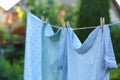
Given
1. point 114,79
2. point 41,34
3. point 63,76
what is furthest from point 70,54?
point 114,79

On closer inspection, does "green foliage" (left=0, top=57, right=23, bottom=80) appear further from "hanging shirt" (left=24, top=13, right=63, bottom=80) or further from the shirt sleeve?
the shirt sleeve

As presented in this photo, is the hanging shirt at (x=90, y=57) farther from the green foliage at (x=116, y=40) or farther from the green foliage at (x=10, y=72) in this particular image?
the green foliage at (x=10, y=72)

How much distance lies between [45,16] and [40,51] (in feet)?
20.0

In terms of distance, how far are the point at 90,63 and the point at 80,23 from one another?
15.7 feet

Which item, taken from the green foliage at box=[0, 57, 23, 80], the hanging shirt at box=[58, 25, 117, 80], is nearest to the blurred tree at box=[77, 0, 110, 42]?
the green foliage at box=[0, 57, 23, 80]

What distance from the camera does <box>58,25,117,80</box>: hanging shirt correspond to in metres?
4.14

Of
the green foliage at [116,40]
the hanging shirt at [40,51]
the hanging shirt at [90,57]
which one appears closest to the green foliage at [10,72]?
the green foliage at [116,40]

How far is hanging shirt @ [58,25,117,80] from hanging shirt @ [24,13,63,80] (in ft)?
1.16

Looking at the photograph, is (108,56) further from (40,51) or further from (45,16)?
(45,16)

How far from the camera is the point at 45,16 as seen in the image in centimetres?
1114

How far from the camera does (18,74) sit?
858cm

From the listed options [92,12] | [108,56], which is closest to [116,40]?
[92,12]

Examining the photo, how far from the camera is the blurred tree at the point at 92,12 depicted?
885cm

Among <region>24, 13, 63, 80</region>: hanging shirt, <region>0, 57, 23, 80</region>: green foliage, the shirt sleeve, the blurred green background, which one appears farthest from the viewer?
the blurred green background
